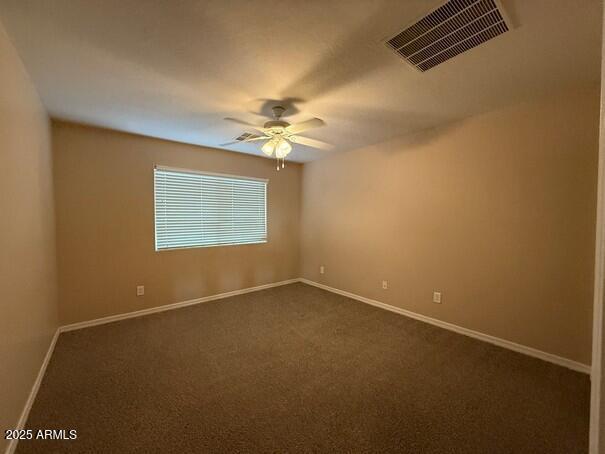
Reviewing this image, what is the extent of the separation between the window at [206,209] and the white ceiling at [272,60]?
→ 1065 millimetres

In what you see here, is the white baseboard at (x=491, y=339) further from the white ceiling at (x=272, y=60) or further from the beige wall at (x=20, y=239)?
the beige wall at (x=20, y=239)

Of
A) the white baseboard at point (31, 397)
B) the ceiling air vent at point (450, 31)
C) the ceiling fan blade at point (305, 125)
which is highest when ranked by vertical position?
the ceiling air vent at point (450, 31)

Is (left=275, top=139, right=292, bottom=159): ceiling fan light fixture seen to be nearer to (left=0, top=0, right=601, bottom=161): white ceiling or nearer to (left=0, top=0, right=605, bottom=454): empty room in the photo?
(left=0, top=0, right=605, bottom=454): empty room

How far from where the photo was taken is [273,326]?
3.13m

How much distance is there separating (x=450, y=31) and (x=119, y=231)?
3800mm

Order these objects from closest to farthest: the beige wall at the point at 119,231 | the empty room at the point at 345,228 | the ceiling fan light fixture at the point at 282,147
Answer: the empty room at the point at 345,228 < the ceiling fan light fixture at the point at 282,147 < the beige wall at the point at 119,231

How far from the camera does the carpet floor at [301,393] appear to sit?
156 centimetres

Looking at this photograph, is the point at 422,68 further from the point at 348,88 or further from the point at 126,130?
the point at 126,130

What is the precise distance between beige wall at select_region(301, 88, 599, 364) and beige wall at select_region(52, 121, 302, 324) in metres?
2.26

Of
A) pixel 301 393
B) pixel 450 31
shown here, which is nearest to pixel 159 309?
pixel 301 393

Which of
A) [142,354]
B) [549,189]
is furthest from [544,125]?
[142,354]

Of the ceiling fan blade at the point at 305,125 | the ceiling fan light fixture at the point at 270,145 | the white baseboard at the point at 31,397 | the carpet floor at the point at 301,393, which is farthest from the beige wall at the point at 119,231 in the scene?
the ceiling fan blade at the point at 305,125

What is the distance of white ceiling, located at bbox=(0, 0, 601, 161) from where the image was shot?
4.62ft

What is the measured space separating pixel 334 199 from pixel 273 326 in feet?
7.50
